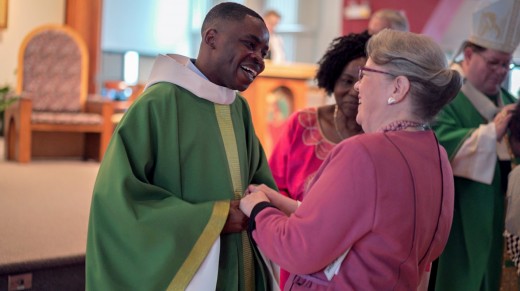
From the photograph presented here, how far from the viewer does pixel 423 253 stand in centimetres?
158

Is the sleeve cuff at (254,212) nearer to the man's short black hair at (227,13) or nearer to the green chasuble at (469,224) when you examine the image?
the man's short black hair at (227,13)

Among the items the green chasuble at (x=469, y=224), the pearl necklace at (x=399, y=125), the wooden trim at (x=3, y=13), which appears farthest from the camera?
the wooden trim at (x=3, y=13)

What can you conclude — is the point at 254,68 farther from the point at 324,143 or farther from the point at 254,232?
the point at 324,143

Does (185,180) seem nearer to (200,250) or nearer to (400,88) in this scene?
(200,250)

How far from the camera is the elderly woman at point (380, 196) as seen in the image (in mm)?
1403

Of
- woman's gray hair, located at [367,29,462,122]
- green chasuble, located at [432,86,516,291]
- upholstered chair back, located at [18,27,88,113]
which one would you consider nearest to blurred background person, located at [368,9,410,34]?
green chasuble, located at [432,86,516,291]

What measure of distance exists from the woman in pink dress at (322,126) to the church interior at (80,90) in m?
0.28

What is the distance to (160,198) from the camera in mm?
1611

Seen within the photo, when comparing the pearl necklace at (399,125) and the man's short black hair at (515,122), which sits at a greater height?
the pearl necklace at (399,125)

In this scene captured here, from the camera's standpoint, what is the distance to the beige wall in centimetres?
759

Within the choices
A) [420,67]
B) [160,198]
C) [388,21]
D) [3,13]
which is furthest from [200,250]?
[3,13]

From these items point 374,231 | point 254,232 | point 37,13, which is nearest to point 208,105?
point 254,232

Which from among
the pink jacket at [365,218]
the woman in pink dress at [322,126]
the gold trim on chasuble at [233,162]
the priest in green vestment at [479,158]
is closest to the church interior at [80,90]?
the priest in green vestment at [479,158]

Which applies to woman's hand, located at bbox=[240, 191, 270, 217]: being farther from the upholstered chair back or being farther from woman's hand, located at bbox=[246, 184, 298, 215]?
the upholstered chair back
